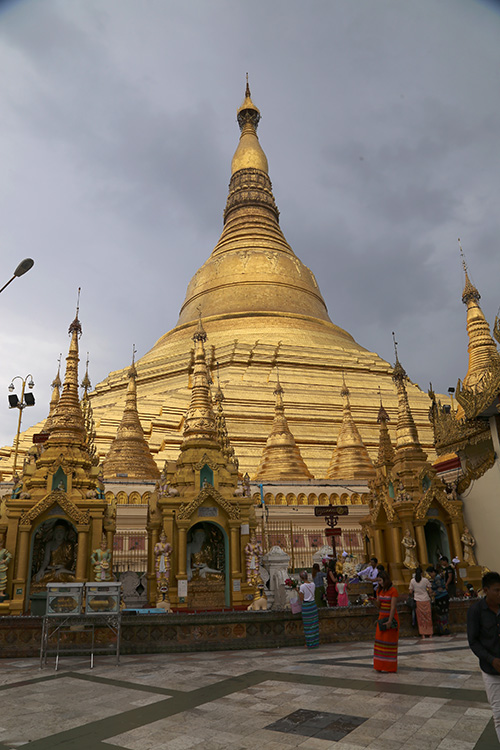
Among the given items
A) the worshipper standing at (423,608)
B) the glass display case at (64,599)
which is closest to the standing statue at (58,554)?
the glass display case at (64,599)

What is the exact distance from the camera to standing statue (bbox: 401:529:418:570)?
1448cm

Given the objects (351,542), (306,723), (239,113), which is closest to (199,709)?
(306,723)

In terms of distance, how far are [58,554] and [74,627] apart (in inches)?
150

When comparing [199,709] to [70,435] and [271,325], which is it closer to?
[70,435]

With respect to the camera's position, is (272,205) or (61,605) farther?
→ (272,205)

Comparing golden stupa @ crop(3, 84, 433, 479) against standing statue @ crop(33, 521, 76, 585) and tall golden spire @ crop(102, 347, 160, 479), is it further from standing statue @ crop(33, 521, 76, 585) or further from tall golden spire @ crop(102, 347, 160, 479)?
standing statue @ crop(33, 521, 76, 585)

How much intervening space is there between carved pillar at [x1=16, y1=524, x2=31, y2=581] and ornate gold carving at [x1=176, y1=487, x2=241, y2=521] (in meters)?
3.22

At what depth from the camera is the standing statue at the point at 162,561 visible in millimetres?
12127

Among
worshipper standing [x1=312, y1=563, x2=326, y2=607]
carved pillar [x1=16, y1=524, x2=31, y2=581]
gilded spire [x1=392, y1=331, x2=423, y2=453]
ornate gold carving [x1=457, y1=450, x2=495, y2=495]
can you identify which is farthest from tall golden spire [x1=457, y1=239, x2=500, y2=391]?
carved pillar [x1=16, y1=524, x2=31, y2=581]

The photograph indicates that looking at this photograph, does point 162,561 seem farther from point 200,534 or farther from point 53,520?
point 53,520

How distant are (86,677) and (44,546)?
619 cm

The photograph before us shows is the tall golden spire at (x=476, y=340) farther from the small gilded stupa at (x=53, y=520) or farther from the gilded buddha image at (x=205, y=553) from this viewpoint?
the small gilded stupa at (x=53, y=520)

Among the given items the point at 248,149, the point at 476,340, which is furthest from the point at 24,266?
the point at 248,149

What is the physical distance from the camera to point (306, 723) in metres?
4.63
